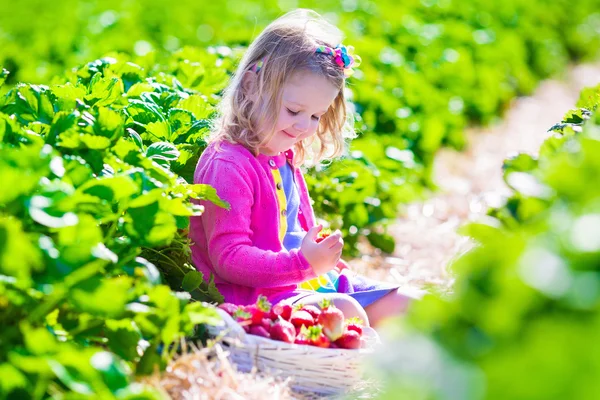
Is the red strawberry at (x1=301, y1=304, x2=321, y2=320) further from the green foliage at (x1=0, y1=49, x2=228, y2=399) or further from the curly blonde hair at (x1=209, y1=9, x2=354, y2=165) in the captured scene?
the curly blonde hair at (x1=209, y1=9, x2=354, y2=165)

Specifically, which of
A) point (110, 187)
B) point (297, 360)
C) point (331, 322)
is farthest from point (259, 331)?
point (110, 187)

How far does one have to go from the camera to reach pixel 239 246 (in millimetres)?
3188

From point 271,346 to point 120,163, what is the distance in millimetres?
696

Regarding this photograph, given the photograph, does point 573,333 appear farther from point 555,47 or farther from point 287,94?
point 555,47

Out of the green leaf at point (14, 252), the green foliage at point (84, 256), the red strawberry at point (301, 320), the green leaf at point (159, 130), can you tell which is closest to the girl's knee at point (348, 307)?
the red strawberry at point (301, 320)

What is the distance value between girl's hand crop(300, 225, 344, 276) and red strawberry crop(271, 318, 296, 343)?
427 mm

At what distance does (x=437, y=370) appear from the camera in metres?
1.58

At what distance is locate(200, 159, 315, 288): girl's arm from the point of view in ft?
10.4

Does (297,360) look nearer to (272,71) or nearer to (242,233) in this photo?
(242,233)

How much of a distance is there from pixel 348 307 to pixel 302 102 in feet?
2.48

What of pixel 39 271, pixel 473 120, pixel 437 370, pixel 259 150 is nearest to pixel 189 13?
pixel 473 120

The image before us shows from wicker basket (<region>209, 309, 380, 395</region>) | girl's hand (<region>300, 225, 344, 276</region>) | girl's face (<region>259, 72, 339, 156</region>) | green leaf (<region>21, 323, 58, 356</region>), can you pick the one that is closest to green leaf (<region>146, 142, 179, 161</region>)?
girl's face (<region>259, 72, 339, 156</region>)

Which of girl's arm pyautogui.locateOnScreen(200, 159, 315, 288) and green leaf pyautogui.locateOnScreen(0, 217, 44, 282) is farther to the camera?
girl's arm pyautogui.locateOnScreen(200, 159, 315, 288)

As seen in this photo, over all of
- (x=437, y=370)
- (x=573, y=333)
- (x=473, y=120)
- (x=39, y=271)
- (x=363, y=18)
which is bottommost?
(x=473, y=120)
